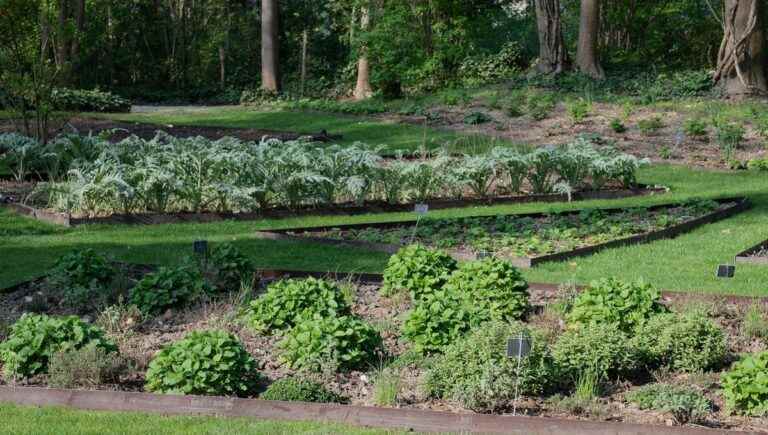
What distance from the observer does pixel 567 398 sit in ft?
15.9

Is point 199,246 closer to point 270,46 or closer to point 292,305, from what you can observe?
point 292,305

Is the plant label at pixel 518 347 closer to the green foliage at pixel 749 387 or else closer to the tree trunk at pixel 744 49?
the green foliage at pixel 749 387

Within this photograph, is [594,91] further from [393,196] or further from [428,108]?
[393,196]

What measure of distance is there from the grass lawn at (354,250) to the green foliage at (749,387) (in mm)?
2536

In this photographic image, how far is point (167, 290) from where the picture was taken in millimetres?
6633

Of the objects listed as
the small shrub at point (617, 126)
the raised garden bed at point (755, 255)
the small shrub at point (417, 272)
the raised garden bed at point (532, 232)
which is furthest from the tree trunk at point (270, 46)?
the small shrub at point (417, 272)

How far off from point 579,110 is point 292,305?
12775 millimetres

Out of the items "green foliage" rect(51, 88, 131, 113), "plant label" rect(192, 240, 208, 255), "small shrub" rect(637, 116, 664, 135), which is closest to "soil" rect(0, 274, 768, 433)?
"plant label" rect(192, 240, 208, 255)

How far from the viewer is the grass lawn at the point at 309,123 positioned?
18.1 m

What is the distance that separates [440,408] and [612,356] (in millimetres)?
955

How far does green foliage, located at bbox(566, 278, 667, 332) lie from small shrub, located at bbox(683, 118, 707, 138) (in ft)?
35.9

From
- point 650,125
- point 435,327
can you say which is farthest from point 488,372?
point 650,125

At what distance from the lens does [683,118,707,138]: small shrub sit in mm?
16391

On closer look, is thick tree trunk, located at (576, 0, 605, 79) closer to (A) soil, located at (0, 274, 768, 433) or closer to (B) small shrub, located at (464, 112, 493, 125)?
(B) small shrub, located at (464, 112, 493, 125)
